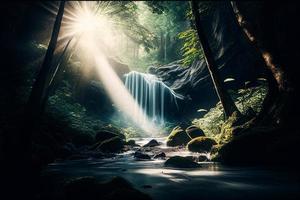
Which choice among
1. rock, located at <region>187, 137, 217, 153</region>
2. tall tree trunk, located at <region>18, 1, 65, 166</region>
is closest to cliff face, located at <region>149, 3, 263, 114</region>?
rock, located at <region>187, 137, 217, 153</region>

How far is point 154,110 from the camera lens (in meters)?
29.6

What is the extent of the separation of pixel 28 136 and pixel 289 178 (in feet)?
21.2

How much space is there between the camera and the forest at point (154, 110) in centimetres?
589

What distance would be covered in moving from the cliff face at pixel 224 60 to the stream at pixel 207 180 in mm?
13109

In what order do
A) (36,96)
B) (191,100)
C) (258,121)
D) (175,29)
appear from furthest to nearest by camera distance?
(175,29)
(191,100)
(258,121)
(36,96)

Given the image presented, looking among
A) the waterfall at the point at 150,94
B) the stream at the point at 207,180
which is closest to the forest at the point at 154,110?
the stream at the point at 207,180

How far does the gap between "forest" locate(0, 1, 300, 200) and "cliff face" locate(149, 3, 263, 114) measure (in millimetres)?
83

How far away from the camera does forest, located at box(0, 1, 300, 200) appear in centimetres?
589

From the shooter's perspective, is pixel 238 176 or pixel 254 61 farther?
pixel 254 61

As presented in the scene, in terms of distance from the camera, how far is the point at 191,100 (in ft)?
86.2

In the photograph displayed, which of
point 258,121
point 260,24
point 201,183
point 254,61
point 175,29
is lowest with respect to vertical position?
point 201,183

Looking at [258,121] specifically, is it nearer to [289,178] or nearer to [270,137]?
[270,137]

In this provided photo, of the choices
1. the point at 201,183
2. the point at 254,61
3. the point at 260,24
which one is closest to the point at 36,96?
the point at 201,183

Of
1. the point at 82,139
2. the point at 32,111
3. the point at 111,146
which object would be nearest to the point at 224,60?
the point at 111,146
